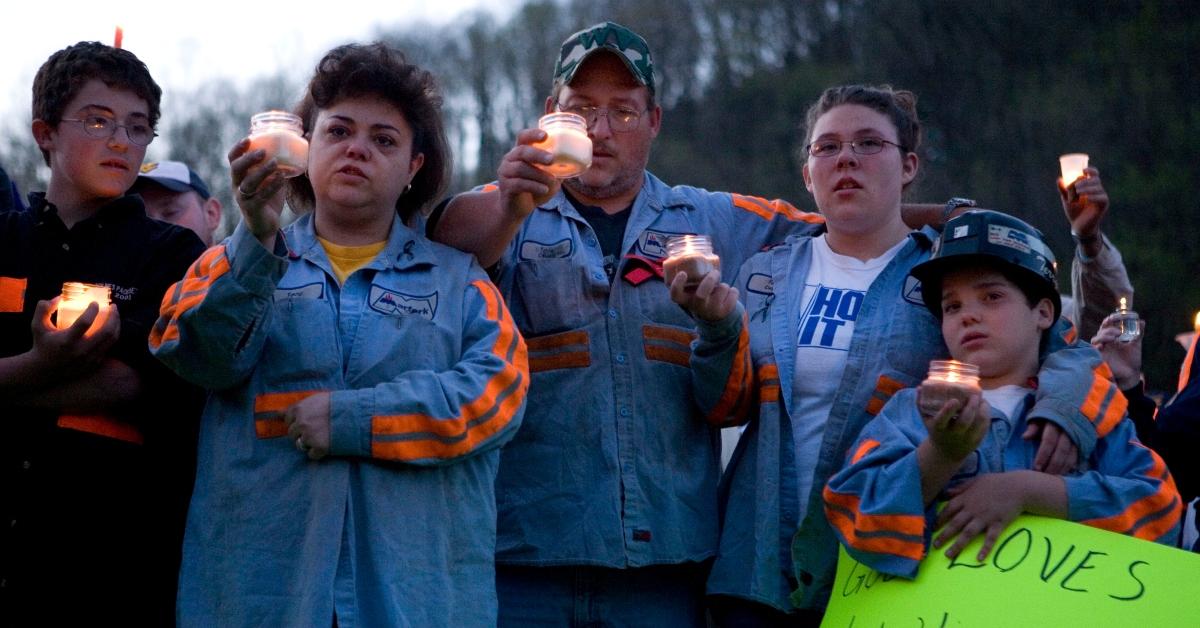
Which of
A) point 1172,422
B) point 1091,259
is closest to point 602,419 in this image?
point 1091,259

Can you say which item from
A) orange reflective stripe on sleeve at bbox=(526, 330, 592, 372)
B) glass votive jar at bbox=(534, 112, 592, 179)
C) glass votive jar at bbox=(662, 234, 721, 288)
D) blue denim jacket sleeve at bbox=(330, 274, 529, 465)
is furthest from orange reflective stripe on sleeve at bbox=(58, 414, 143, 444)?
glass votive jar at bbox=(662, 234, 721, 288)

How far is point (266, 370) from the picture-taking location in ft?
13.6

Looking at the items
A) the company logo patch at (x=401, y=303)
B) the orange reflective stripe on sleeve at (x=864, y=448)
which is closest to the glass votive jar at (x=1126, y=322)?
the orange reflective stripe on sleeve at (x=864, y=448)

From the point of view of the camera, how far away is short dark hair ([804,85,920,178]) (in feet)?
16.3

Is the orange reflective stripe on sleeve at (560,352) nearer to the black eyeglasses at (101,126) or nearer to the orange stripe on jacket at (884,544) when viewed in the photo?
the orange stripe on jacket at (884,544)

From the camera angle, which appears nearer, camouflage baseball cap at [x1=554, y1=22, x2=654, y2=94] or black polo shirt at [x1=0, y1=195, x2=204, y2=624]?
black polo shirt at [x1=0, y1=195, x2=204, y2=624]

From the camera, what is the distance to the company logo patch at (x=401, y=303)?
427cm

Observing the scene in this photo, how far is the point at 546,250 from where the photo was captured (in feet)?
16.2

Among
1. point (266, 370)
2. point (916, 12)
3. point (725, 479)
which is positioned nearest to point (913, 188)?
point (725, 479)

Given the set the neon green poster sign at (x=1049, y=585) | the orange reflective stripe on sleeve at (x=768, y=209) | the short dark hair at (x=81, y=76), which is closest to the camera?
A: the neon green poster sign at (x=1049, y=585)

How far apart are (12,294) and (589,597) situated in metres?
2.18

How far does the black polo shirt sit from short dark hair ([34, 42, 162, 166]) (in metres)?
0.39

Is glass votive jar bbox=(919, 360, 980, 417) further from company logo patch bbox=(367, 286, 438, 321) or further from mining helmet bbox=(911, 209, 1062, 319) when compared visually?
company logo patch bbox=(367, 286, 438, 321)

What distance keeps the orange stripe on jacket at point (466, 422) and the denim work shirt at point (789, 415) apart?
67cm
